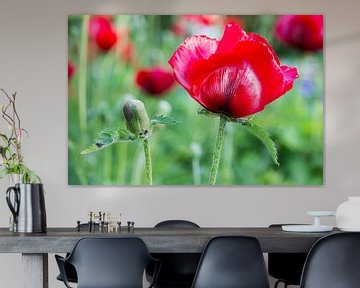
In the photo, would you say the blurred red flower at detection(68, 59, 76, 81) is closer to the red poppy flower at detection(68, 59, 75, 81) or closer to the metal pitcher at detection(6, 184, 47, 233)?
Answer: the red poppy flower at detection(68, 59, 75, 81)

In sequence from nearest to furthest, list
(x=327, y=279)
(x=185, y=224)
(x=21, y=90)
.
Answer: (x=327, y=279) → (x=185, y=224) → (x=21, y=90)

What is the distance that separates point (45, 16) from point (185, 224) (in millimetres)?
1935

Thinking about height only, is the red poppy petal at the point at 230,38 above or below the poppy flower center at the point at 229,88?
above

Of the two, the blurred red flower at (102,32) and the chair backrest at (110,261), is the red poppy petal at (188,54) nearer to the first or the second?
the blurred red flower at (102,32)

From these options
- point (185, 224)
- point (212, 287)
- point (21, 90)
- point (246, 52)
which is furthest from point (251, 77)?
point (212, 287)

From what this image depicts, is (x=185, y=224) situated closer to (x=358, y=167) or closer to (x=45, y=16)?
(x=358, y=167)

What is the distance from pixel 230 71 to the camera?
5.61 metres

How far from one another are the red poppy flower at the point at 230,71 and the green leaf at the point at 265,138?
0.11 meters

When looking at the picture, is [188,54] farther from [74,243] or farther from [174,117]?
[74,243]

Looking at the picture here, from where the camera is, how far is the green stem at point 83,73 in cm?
561

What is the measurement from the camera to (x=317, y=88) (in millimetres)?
5676

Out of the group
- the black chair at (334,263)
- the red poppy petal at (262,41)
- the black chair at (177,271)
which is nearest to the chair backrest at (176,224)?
the black chair at (177,271)

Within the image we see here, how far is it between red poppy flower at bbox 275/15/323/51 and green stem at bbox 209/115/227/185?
77 centimetres

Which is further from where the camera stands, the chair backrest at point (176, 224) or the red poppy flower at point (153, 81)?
the red poppy flower at point (153, 81)
